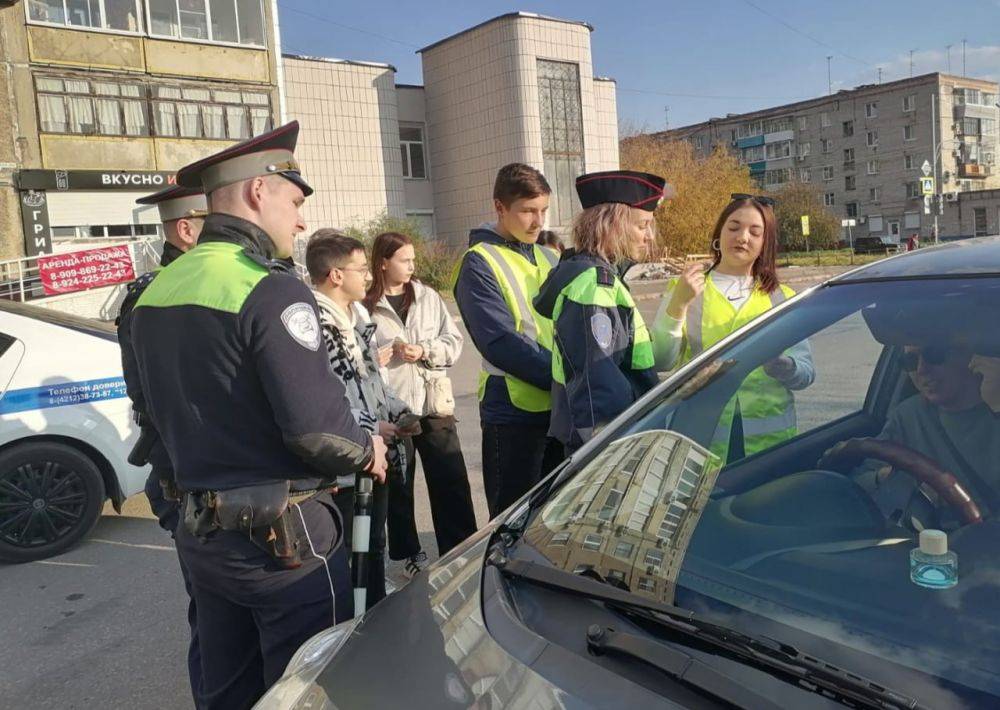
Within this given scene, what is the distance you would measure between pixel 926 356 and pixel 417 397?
2702 millimetres

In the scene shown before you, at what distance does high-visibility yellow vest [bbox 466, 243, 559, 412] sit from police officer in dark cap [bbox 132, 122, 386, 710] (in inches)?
49.4

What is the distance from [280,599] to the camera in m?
2.13

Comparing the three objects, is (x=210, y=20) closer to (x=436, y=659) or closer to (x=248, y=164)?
(x=248, y=164)

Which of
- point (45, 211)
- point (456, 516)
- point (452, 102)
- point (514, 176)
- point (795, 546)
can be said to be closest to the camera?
point (795, 546)

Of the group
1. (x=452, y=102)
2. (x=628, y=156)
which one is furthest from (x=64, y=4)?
(x=628, y=156)

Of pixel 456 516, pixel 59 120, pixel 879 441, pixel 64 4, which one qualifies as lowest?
pixel 456 516

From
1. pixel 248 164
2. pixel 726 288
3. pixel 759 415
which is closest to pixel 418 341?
pixel 726 288

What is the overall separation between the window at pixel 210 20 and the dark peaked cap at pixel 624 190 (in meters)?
27.2

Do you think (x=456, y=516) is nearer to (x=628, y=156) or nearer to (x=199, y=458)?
(x=199, y=458)

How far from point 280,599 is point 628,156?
4044 centimetres

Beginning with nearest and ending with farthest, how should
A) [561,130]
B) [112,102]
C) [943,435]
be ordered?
[943,435], [112,102], [561,130]

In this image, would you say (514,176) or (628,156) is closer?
(514,176)

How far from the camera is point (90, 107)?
81.7ft

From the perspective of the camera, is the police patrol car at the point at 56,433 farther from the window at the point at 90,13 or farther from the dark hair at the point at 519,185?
the window at the point at 90,13
